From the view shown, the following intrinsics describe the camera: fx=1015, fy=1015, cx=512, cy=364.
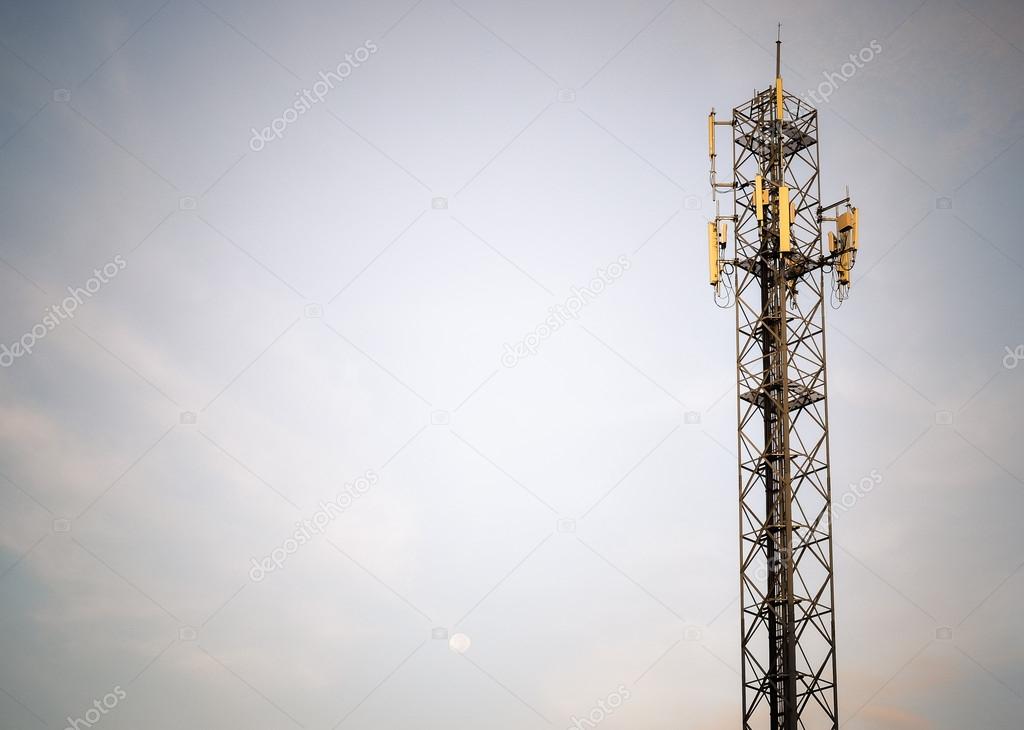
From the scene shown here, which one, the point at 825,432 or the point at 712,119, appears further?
the point at 712,119

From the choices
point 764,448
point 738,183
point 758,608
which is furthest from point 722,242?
point 758,608

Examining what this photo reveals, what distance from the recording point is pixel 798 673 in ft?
108

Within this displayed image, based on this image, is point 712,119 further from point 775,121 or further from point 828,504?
point 828,504

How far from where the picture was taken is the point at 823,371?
34531 mm

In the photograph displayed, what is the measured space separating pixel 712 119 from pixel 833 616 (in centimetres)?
1769

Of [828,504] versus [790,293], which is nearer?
[828,504]

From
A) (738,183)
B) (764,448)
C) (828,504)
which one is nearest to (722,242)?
(738,183)

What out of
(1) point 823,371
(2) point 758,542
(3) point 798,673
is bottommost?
(3) point 798,673

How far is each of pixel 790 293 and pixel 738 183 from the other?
176 inches

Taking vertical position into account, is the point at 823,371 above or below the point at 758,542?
above

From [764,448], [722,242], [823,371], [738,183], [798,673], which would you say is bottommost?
[798,673]

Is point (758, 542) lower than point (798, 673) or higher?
higher

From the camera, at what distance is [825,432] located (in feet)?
112

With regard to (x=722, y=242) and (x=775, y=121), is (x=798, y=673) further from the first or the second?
(x=775, y=121)
